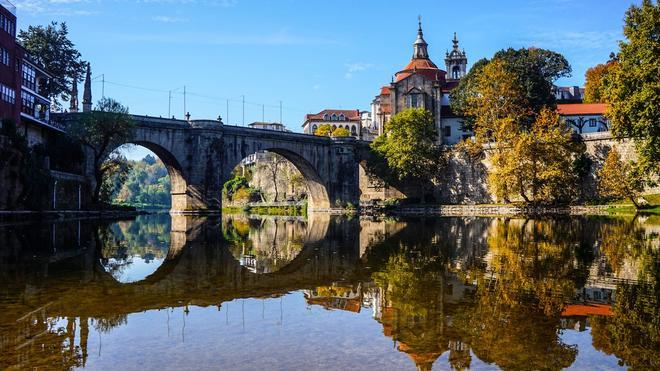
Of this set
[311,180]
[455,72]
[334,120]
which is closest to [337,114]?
[334,120]

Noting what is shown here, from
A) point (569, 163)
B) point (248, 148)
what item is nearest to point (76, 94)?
point (248, 148)

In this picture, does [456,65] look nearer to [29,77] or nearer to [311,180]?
[311,180]

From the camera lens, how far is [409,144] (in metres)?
81.8

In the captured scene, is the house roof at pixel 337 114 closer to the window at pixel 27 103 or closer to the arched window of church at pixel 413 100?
the arched window of church at pixel 413 100

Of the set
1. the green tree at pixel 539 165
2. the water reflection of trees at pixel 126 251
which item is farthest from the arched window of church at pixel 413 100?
the water reflection of trees at pixel 126 251

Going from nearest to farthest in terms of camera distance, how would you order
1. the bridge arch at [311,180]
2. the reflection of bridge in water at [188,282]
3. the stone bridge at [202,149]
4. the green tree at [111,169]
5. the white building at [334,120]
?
the reflection of bridge in water at [188,282] → the green tree at [111,169] → the stone bridge at [202,149] → the bridge arch at [311,180] → the white building at [334,120]

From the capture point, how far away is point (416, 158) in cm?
8156

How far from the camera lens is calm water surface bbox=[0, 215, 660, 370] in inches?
350

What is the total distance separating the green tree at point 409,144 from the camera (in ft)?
266

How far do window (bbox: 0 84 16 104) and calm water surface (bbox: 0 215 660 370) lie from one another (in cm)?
2781

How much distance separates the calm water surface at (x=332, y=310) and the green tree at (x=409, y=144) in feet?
193

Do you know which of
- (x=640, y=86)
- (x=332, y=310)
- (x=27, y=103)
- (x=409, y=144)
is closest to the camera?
(x=332, y=310)

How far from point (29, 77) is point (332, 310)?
170ft

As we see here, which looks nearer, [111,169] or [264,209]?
[111,169]
